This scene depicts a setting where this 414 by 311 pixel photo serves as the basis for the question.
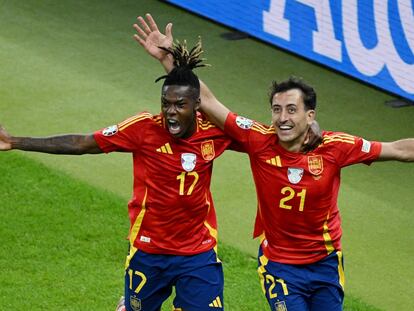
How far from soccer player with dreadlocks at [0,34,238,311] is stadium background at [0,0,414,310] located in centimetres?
149

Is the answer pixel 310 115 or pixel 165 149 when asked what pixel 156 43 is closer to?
pixel 165 149

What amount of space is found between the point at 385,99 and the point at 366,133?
1.19 metres

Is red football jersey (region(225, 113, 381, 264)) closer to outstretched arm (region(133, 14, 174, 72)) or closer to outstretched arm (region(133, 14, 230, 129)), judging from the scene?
outstretched arm (region(133, 14, 230, 129))

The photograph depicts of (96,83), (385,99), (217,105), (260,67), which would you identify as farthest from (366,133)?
(217,105)

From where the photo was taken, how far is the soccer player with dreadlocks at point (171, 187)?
8477 mm

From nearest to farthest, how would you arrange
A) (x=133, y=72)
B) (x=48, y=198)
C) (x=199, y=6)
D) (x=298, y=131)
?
(x=298, y=131)
(x=48, y=198)
(x=133, y=72)
(x=199, y=6)

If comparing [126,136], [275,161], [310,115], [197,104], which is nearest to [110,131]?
[126,136]

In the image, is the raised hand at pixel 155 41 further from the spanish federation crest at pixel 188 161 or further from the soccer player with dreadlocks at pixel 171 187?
the spanish federation crest at pixel 188 161

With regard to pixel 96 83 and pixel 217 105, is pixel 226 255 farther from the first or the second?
pixel 96 83

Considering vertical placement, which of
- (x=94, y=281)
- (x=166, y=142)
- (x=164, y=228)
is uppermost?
(x=166, y=142)

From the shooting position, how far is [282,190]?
8.33m

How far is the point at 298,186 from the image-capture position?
8.32m

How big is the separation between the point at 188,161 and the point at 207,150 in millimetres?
168

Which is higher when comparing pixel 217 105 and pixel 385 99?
pixel 217 105
